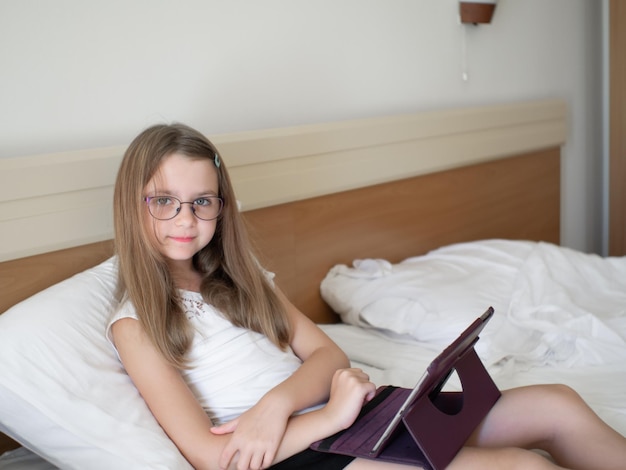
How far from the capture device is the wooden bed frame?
1.49 m

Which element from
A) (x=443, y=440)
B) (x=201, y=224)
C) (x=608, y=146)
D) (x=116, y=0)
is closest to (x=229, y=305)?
(x=201, y=224)

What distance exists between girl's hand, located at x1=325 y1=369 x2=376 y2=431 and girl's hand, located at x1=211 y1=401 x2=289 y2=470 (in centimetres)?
8

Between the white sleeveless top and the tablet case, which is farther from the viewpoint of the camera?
the white sleeveless top

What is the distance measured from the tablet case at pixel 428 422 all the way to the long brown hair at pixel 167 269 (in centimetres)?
27

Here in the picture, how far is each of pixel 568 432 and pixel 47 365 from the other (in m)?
0.84

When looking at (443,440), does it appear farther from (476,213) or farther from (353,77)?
(476,213)

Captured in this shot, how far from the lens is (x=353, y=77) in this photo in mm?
2217

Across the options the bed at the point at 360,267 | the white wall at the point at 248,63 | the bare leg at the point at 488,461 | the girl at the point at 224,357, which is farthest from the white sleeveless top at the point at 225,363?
the white wall at the point at 248,63

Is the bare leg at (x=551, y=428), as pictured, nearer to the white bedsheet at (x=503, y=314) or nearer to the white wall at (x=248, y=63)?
the white bedsheet at (x=503, y=314)

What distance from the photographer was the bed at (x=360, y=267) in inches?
45.6

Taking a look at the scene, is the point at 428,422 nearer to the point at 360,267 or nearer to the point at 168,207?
the point at 168,207

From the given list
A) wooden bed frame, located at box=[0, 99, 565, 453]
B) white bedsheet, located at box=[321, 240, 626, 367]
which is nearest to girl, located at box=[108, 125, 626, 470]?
wooden bed frame, located at box=[0, 99, 565, 453]

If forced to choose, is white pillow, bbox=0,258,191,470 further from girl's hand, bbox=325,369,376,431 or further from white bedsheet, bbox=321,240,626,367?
white bedsheet, bbox=321,240,626,367

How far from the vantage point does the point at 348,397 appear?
118 cm
